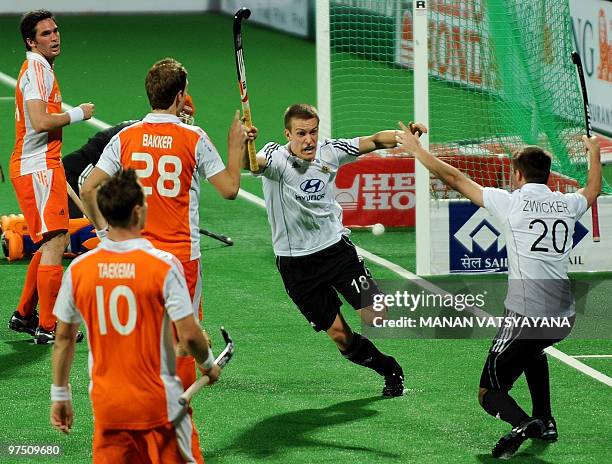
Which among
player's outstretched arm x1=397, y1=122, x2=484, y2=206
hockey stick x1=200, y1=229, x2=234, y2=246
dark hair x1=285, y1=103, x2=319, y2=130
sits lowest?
hockey stick x1=200, y1=229, x2=234, y2=246

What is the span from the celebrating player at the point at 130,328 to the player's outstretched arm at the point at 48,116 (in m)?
3.78

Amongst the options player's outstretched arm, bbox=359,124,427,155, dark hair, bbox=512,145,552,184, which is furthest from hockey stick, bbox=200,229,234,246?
dark hair, bbox=512,145,552,184

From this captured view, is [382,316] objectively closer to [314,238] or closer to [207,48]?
[314,238]

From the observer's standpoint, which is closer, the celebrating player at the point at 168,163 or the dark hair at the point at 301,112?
the celebrating player at the point at 168,163

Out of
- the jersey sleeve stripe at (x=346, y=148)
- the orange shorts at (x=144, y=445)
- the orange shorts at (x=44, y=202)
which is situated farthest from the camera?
the orange shorts at (x=44, y=202)

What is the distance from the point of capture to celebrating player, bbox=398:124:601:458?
6652mm

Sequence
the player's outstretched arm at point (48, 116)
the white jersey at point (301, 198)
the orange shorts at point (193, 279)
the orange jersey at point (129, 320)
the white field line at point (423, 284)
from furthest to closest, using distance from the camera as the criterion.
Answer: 1. the player's outstretched arm at point (48, 116)
2. the white field line at point (423, 284)
3. the white jersey at point (301, 198)
4. the orange shorts at point (193, 279)
5. the orange jersey at point (129, 320)

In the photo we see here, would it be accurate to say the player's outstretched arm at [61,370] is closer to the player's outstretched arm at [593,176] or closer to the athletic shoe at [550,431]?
the athletic shoe at [550,431]

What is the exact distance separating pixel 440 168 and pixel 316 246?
1.47m

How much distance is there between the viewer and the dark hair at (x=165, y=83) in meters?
6.49

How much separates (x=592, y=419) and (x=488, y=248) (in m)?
3.50

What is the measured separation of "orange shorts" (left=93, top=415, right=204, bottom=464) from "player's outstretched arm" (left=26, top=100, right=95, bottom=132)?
156 inches

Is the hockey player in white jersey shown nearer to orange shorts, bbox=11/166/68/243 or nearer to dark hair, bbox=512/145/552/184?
dark hair, bbox=512/145/552/184

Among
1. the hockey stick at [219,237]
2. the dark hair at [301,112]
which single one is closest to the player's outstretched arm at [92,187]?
the dark hair at [301,112]
